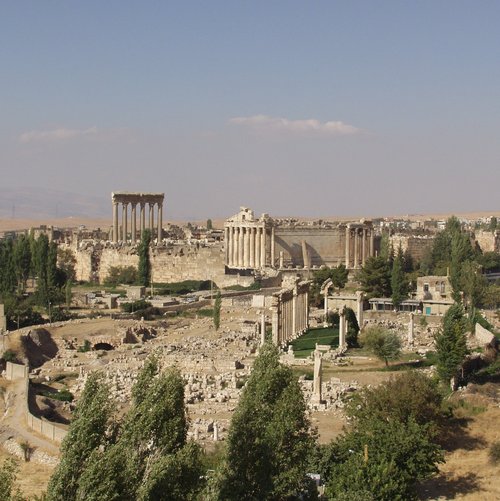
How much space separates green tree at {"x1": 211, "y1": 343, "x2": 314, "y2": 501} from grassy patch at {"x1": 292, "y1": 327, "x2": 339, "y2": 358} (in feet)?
52.7

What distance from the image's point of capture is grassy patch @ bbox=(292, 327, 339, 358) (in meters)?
40.1

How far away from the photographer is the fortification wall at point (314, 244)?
72625 millimetres

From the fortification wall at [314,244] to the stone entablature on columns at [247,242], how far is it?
1.59 meters

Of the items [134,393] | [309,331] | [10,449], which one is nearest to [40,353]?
[309,331]

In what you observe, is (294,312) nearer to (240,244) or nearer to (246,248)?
(246,248)

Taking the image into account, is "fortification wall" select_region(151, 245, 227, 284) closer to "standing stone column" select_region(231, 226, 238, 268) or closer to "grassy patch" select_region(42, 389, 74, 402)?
"standing stone column" select_region(231, 226, 238, 268)

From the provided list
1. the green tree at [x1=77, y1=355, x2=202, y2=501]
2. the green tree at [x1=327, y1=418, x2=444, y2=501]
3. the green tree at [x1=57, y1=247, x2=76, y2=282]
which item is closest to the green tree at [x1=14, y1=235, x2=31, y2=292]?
the green tree at [x1=57, y1=247, x2=76, y2=282]

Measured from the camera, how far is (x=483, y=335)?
1582 inches

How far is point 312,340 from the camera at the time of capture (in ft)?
142

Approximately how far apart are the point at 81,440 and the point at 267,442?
4435 mm

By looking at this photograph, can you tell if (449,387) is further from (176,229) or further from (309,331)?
(176,229)

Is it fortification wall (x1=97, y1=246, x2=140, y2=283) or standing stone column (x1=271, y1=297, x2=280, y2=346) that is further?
fortification wall (x1=97, y1=246, x2=140, y2=283)

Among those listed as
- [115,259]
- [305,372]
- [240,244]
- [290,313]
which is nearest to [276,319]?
[290,313]

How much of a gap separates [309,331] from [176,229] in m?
49.6
